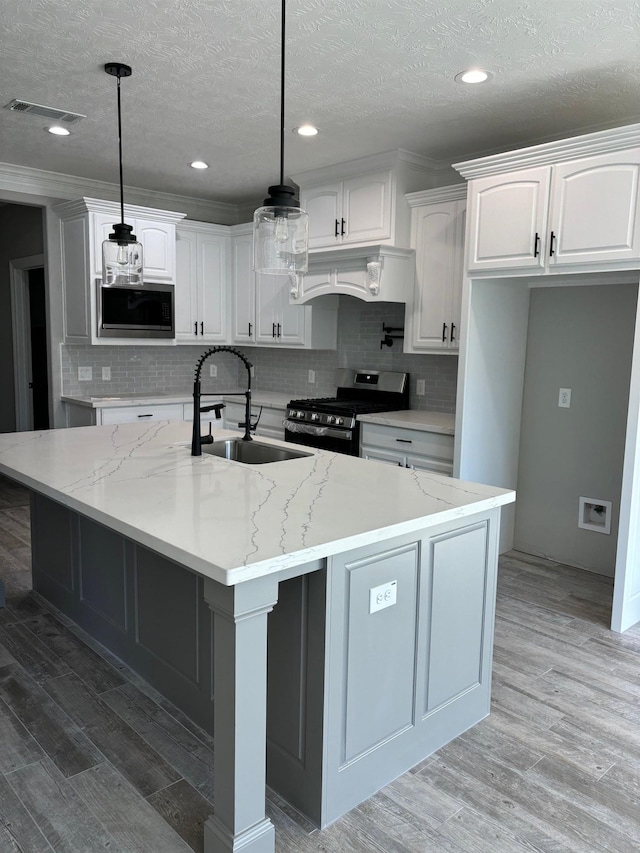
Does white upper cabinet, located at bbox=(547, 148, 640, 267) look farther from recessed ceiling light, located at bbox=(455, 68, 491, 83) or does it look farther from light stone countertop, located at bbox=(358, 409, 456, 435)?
light stone countertop, located at bbox=(358, 409, 456, 435)

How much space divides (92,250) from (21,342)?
221 centimetres

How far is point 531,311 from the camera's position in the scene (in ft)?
14.1

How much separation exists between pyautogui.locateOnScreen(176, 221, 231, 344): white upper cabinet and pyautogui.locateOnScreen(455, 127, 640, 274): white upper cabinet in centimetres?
291

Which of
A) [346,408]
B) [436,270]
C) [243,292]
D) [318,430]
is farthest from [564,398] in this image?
[243,292]

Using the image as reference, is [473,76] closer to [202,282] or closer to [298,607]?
[298,607]

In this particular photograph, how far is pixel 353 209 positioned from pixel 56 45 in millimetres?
2275

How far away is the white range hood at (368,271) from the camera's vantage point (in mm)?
4328

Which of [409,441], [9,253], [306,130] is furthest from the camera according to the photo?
[9,253]

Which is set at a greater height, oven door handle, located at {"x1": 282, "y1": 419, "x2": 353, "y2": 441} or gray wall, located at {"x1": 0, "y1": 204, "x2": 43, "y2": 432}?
gray wall, located at {"x1": 0, "y1": 204, "x2": 43, "y2": 432}

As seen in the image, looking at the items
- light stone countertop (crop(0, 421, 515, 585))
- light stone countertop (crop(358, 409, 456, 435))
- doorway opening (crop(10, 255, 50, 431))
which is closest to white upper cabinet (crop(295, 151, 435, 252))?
light stone countertop (crop(358, 409, 456, 435))

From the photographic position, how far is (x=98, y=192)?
5457 millimetres

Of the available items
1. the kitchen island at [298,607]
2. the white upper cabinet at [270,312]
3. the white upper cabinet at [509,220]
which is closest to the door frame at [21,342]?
the white upper cabinet at [270,312]

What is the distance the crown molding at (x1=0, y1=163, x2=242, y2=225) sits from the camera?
5020mm

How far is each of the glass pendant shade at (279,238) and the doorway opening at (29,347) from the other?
4.94 m
